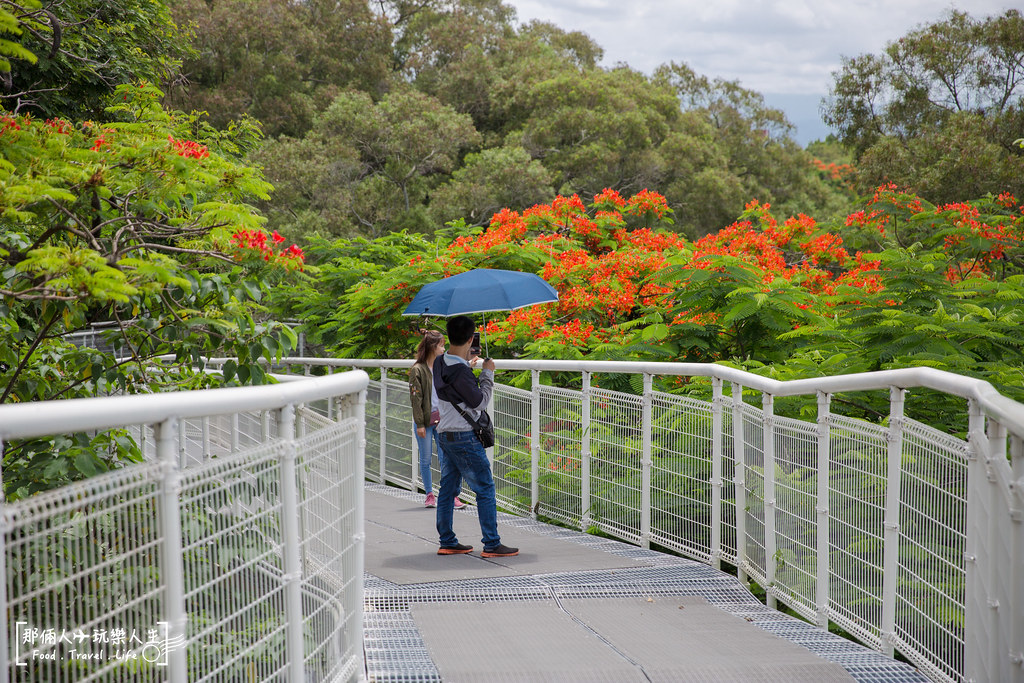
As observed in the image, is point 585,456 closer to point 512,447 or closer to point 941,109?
point 512,447

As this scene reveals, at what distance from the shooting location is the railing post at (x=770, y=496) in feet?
18.3

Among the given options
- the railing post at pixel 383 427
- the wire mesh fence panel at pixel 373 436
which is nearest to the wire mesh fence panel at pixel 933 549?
the railing post at pixel 383 427

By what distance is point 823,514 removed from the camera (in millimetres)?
5020

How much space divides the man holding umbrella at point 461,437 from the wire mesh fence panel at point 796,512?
1962mm

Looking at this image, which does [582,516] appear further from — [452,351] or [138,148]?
[138,148]

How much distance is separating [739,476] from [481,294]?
269 centimetres

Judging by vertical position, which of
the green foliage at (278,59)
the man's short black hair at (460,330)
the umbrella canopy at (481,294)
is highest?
the green foliage at (278,59)

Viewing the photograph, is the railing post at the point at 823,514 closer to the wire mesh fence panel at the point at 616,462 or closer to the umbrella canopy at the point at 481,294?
the wire mesh fence panel at the point at 616,462

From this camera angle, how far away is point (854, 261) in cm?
1401

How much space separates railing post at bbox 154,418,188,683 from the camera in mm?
2467

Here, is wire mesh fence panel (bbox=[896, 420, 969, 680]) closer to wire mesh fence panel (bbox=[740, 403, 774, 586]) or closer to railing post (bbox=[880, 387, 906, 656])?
railing post (bbox=[880, 387, 906, 656])

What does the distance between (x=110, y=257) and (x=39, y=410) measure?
7.04ft

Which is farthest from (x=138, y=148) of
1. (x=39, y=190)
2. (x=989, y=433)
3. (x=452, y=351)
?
(x=989, y=433)

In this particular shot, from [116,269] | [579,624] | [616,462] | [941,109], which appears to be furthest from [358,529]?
[941,109]
